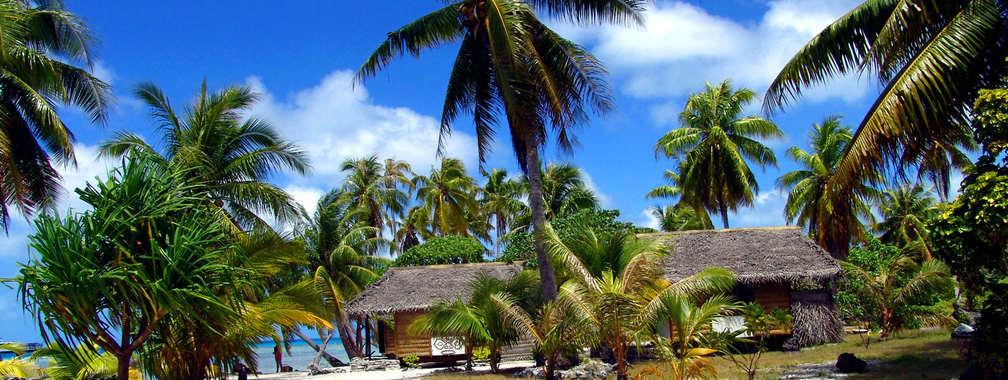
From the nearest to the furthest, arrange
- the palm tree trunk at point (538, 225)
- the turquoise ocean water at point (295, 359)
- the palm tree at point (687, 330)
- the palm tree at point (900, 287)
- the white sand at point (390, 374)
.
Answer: the palm tree at point (687, 330)
the palm tree trunk at point (538, 225)
the palm tree at point (900, 287)
the white sand at point (390, 374)
the turquoise ocean water at point (295, 359)

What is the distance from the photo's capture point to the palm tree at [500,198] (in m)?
34.8

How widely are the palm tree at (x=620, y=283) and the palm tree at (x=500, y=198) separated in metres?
21.6

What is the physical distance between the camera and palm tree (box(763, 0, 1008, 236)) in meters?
8.13

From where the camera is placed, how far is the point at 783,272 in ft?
55.3

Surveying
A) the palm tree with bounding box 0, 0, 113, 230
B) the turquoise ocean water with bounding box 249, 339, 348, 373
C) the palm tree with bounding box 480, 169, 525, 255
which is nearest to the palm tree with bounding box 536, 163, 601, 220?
the palm tree with bounding box 480, 169, 525, 255

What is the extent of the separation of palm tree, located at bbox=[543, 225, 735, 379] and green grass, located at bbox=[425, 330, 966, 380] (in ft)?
6.12

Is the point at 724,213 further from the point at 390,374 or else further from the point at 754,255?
the point at 390,374

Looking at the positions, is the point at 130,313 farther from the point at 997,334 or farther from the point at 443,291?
the point at 443,291

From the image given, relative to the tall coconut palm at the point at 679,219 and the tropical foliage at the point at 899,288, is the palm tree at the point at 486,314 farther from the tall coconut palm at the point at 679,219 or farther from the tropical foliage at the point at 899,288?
the tall coconut palm at the point at 679,219

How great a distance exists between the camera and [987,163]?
7867 millimetres

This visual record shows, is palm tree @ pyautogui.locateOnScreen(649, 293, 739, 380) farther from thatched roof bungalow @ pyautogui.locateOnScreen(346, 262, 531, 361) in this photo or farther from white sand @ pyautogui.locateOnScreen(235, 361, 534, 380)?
thatched roof bungalow @ pyautogui.locateOnScreen(346, 262, 531, 361)

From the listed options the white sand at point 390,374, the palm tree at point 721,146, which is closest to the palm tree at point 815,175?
the palm tree at point 721,146

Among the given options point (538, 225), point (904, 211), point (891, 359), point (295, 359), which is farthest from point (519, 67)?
point (295, 359)

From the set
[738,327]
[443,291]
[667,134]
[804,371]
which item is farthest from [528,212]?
[804,371]
